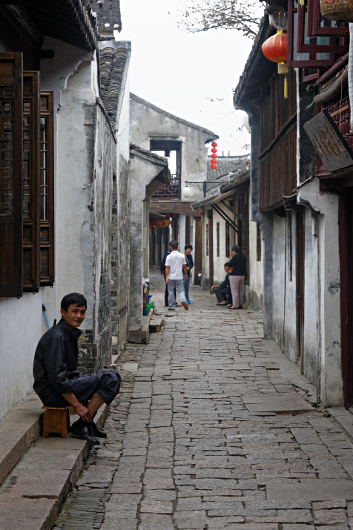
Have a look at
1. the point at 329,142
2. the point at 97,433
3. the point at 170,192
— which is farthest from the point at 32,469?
the point at 170,192

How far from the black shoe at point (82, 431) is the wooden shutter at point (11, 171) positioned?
1632 millimetres

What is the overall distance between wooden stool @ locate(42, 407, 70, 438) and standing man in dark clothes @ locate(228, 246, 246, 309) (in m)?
14.2

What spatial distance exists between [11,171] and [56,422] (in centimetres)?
236

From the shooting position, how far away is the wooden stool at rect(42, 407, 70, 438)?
5934 millimetres

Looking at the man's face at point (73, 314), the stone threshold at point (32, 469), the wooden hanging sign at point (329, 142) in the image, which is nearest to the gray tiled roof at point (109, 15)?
the wooden hanging sign at point (329, 142)

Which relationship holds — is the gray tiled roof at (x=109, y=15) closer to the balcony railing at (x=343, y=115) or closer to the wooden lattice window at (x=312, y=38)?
the wooden lattice window at (x=312, y=38)

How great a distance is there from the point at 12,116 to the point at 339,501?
3.79 m

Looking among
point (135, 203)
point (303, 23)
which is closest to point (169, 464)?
point (303, 23)

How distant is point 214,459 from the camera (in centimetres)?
602

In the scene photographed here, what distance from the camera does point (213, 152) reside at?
33.3 meters

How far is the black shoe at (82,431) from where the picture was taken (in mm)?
6008

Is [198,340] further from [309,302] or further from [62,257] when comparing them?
[62,257]

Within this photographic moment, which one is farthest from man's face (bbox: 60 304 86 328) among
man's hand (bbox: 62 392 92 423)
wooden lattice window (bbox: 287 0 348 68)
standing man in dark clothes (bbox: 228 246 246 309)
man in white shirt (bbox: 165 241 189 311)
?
standing man in dark clothes (bbox: 228 246 246 309)

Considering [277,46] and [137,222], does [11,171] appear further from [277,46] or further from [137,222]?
[137,222]
